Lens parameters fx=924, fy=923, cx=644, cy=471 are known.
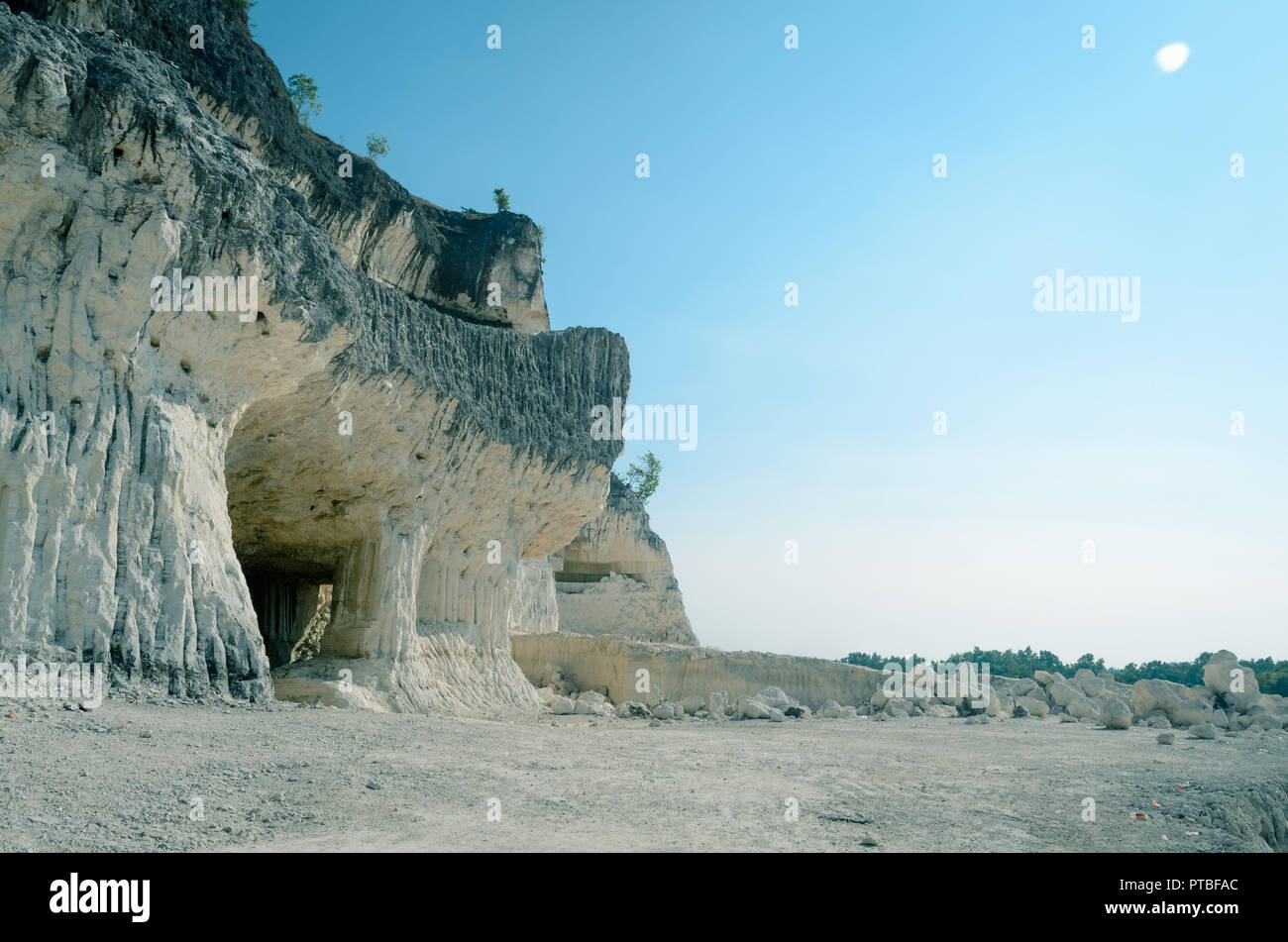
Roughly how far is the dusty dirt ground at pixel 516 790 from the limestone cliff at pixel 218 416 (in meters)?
1.61

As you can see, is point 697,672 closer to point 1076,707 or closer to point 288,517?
point 1076,707

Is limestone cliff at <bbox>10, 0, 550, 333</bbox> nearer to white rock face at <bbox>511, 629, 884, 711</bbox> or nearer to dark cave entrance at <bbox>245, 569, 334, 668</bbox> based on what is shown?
dark cave entrance at <bbox>245, 569, 334, 668</bbox>

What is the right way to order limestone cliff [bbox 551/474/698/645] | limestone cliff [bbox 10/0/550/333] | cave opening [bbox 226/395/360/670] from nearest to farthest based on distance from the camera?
1. cave opening [bbox 226/395/360/670]
2. limestone cliff [bbox 10/0/550/333]
3. limestone cliff [bbox 551/474/698/645]

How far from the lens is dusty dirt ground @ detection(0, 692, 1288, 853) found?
213 inches

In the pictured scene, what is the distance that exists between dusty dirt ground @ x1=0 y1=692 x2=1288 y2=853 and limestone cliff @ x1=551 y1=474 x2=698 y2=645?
30396mm

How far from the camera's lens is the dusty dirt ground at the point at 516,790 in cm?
541

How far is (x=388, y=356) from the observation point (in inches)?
596

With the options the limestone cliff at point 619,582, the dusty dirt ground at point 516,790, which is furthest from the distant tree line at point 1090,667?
the dusty dirt ground at point 516,790

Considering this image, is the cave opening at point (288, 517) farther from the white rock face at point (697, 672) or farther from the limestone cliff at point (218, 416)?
the white rock face at point (697, 672)

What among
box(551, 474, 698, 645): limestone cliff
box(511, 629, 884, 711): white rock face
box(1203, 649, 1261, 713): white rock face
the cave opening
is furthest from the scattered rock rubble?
box(551, 474, 698, 645): limestone cliff
